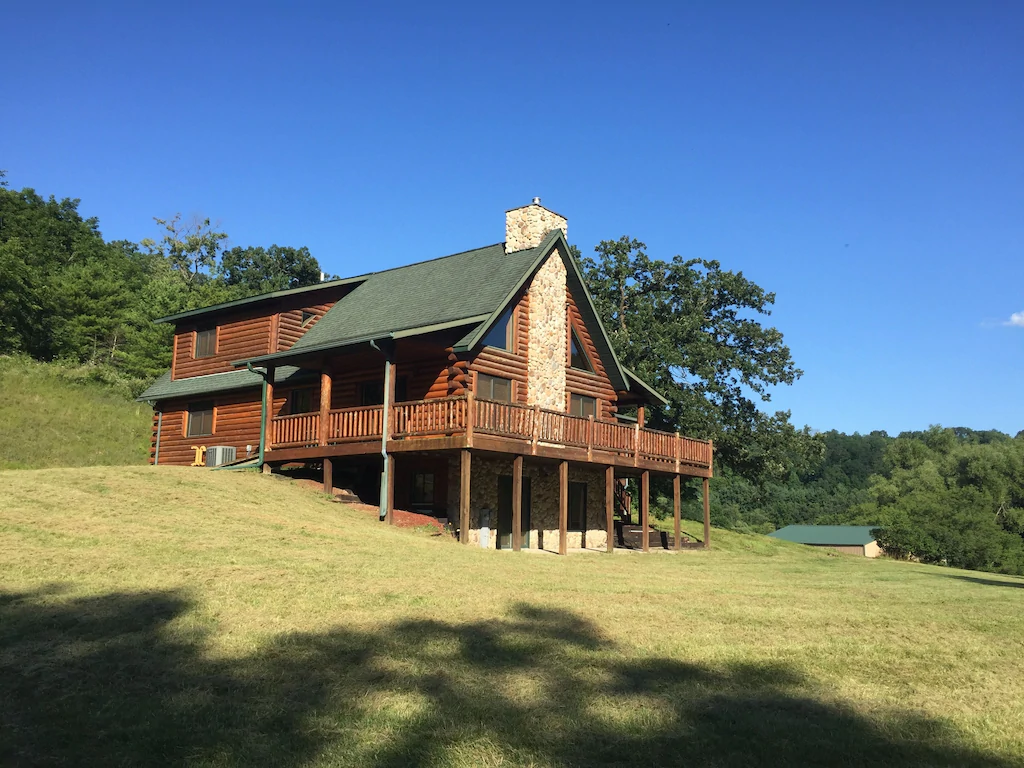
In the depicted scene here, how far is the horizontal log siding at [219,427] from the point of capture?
1115 inches

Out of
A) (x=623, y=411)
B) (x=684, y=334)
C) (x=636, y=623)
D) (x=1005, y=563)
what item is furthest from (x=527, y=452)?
(x=1005, y=563)

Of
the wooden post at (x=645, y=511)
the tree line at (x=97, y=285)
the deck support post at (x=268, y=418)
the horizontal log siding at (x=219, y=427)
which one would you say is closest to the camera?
the deck support post at (x=268, y=418)

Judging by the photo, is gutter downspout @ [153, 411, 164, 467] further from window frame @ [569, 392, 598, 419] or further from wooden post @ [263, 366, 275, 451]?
window frame @ [569, 392, 598, 419]

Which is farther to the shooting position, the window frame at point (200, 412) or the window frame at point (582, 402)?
the window frame at point (200, 412)

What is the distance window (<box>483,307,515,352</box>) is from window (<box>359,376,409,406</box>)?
2936 mm

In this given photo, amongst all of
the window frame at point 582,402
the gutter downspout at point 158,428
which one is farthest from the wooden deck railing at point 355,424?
the gutter downspout at point 158,428

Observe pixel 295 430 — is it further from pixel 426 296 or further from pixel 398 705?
pixel 398 705

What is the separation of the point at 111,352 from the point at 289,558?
46.7 metres

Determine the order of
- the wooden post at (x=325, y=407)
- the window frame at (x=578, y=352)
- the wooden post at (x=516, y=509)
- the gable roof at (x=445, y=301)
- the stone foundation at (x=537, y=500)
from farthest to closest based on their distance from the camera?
1. the window frame at (x=578, y=352)
2. the stone foundation at (x=537, y=500)
3. the wooden post at (x=325, y=407)
4. the gable roof at (x=445, y=301)
5. the wooden post at (x=516, y=509)

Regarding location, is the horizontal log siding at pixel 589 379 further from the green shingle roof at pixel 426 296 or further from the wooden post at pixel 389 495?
the wooden post at pixel 389 495

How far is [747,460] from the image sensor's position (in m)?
41.2

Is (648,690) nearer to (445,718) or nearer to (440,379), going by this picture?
(445,718)

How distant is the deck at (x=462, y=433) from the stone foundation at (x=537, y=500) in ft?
6.26

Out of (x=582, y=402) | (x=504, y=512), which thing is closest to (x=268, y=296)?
(x=504, y=512)
